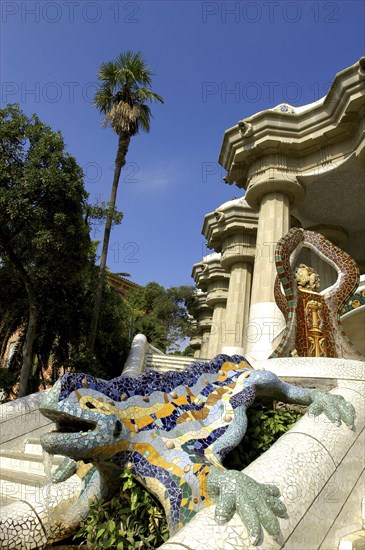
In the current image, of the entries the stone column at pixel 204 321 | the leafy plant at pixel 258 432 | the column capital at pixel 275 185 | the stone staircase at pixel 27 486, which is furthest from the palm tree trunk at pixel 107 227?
the stone column at pixel 204 321

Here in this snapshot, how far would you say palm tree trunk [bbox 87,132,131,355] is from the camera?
13.6m

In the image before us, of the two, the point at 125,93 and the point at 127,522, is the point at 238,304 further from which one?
the point at 127,522

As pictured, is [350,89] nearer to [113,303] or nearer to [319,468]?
[113,303]

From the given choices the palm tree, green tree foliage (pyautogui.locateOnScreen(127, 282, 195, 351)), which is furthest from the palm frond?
green tree foliage (pyautogui.locateOnScreen(127, 282, 195, 351))

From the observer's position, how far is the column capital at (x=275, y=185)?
1534cm

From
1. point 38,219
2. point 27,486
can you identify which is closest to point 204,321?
point 38,219

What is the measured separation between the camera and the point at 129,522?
3.35 m

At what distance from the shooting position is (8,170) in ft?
33.6

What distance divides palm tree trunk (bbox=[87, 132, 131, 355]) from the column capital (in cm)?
454

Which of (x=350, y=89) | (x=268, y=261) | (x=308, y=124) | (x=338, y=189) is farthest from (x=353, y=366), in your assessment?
(x=338, y=189)

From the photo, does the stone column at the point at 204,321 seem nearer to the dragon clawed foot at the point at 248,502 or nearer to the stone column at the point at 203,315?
the stone column at the point at 203,315

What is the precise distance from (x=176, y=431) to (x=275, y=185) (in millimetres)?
12947

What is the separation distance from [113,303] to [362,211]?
10.6 m

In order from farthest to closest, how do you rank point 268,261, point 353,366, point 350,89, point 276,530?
point 268,261
point 350,89
point 353,366
point 276,530
